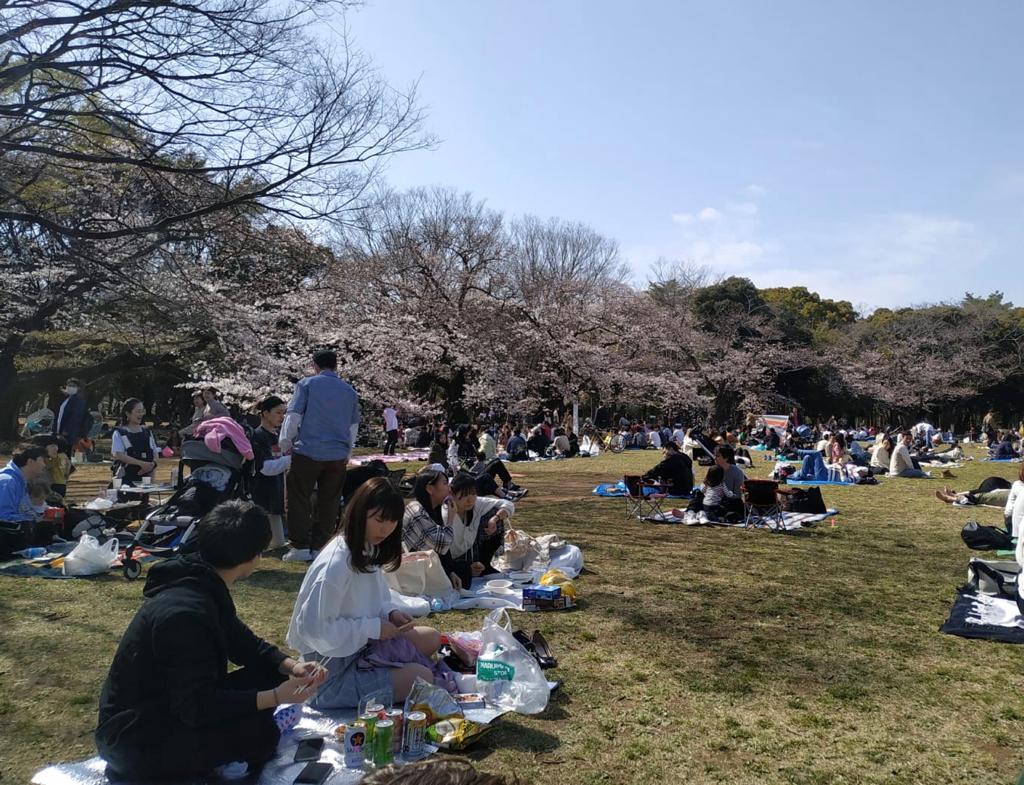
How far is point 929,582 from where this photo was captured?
6.25m

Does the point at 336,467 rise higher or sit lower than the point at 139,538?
higher

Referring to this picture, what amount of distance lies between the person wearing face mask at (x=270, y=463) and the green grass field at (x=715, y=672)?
66 centimetres

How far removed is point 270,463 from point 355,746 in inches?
172

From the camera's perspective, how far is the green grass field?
120 inches

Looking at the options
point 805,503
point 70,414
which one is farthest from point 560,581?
point 70,414

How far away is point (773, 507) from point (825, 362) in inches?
1118

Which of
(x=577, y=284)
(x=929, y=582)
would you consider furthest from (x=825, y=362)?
(x=929, y=582)

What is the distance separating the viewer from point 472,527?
6.07m

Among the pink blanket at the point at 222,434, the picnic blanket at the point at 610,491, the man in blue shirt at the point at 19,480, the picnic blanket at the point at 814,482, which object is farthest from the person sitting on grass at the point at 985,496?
the man in blue shirt at the point at 19,480

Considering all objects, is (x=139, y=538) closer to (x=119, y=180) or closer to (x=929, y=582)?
(x=119, y=180)

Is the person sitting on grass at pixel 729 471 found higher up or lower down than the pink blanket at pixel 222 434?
lower down

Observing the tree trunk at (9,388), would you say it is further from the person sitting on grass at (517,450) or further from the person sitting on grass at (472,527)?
the person sitting on grass at (472,527)

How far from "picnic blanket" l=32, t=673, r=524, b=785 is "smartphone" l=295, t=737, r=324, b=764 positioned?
23mm

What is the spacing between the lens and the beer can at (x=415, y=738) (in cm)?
303
